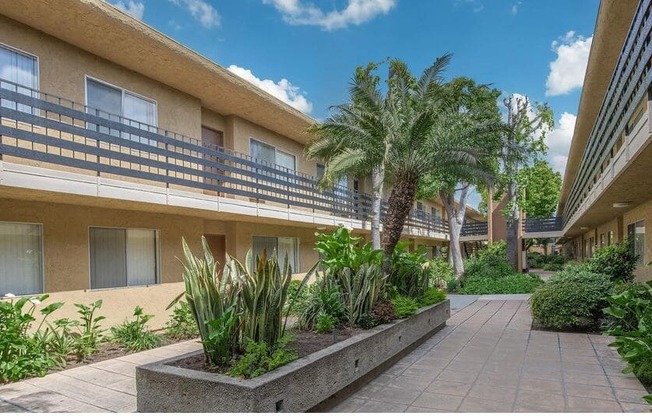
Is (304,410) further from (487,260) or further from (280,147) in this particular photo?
(487,260)

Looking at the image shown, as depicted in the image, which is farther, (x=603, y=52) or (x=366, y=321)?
(x=603, y=52)

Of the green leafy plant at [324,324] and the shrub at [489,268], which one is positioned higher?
the green leafy plant at [324,324]

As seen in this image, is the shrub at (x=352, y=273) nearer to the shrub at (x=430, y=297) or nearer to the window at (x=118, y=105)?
the shrub at (x=430, y=297)

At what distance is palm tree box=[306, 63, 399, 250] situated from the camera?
431 inches

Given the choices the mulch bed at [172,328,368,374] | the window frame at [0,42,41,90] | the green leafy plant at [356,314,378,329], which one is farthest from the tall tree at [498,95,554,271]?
the window frame at [0,42,41,90]

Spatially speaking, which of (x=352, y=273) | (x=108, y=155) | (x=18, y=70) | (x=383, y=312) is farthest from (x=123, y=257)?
(x=383, y=312)

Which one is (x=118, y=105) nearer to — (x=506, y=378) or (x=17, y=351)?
(x=17, y=351)

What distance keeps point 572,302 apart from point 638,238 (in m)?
5.61

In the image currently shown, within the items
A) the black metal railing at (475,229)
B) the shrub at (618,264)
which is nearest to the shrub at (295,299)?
the shrub at (618,264)

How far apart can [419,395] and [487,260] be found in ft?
59.3

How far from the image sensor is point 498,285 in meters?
19.0

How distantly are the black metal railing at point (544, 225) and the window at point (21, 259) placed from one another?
1237 inches

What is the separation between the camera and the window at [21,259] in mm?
7828

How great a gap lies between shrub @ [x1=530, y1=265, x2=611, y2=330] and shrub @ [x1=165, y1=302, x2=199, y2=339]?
7538mm
